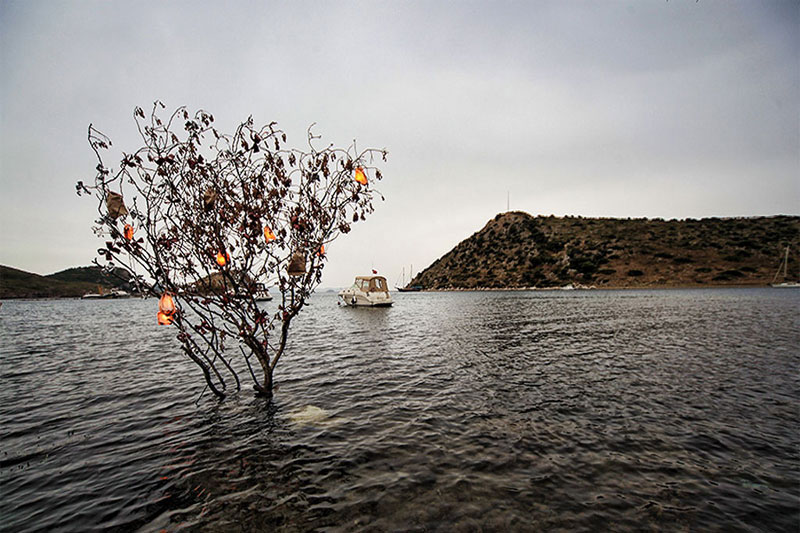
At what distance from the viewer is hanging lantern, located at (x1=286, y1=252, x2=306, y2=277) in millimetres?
7270

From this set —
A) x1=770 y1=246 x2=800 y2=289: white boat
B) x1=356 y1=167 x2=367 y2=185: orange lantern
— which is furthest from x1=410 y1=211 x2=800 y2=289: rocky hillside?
x1=356 y1=167 x2=367 y2=185: orange lantern

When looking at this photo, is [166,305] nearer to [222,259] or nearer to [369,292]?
[222,259]

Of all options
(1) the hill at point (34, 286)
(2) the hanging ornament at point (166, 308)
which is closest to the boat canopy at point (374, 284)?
(2) the hanging ornament at point (166, 308)

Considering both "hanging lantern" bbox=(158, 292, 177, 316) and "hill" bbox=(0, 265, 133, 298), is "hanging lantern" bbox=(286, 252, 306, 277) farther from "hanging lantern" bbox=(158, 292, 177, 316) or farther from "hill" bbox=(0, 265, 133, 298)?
"hill" bbox=(0, 265, 133, 298)

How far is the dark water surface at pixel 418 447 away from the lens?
4027mm

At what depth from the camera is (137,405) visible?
27.3 feet

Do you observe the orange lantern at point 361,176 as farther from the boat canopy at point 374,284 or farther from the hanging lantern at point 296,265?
the boat canopy at point 374,284

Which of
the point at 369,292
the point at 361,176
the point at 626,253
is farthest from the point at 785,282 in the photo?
the point at 361,176

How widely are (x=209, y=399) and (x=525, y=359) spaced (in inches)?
423

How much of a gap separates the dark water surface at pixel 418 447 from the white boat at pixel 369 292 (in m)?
28.7

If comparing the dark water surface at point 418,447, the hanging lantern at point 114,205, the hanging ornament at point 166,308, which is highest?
the hanging lantern at point 114,205

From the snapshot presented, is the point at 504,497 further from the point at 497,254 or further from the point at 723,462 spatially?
the point at 497,254

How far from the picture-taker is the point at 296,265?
23.9ft

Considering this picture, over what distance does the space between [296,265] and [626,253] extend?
329 ft
